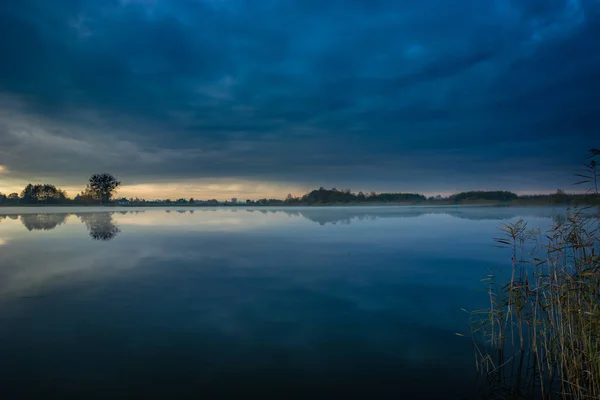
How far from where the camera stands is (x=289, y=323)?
7.05m

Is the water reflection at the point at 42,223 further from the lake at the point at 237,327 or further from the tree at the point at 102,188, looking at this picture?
the tree at the point at 102,188

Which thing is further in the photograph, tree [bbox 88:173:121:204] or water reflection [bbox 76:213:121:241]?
tree [bbox 88:173:121:204]

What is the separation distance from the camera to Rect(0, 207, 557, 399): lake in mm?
4863

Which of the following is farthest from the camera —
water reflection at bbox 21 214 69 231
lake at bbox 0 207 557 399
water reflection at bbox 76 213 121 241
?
water reflection at bbox 21 214 69 231

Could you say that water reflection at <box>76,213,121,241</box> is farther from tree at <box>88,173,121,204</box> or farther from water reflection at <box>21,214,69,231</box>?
tree at <box>88,173,121,204</box>

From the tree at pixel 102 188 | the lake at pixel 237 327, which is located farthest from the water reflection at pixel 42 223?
the tree at pixel 102 188

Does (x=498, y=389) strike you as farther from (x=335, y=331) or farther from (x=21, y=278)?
(x=21, y=278)

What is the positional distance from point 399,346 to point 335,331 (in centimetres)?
125

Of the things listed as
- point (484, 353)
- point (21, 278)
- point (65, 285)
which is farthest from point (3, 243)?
point (484, 353)

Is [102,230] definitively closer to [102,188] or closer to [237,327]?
[237,327]

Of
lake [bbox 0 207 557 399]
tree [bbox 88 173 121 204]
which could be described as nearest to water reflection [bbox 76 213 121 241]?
lake [bbox 0 207 557 399]

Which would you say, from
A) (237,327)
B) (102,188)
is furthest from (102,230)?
(102,188)

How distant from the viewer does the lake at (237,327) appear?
191 inches

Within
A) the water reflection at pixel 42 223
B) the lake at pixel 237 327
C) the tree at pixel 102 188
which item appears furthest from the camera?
the tree at pixel 102 188
